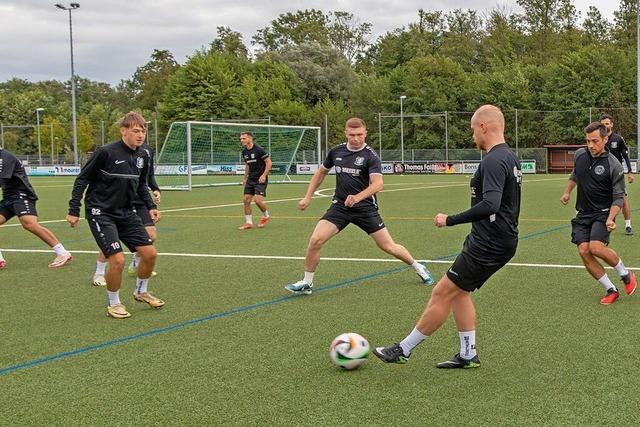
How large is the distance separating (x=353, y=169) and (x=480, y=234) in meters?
3.33

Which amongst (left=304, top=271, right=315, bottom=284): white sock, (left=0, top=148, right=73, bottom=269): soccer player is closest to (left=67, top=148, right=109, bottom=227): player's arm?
(left=304, top=271, right=315, bottom=284): white sock

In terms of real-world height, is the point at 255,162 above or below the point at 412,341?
above

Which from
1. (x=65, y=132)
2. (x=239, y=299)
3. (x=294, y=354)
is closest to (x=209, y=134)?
(x=239, y=299)

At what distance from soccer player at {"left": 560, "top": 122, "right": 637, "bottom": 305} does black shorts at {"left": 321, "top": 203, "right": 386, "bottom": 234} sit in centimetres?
211

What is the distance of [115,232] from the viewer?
6.98 meters

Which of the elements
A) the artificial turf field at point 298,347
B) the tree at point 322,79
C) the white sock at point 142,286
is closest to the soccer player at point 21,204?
the artificial turf field at point 298,347

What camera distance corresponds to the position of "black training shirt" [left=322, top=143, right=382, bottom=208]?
812 cm

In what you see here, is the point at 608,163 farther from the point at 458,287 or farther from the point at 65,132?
the point at 65,132

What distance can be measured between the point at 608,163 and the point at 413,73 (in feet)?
192

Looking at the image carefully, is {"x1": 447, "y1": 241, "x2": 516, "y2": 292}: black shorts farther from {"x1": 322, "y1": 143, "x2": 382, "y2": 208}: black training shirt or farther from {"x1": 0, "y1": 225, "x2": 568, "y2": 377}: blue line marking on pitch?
{"x1": 322, "y1": 143, "x2": 382, "y2": 208}: black training shirt

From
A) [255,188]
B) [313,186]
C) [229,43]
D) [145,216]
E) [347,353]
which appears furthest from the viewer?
[229,43]

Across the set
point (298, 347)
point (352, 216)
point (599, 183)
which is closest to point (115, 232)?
point (298, 347)

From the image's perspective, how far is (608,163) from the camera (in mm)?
7520

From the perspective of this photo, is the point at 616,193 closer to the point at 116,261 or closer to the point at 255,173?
the point at 116,261
